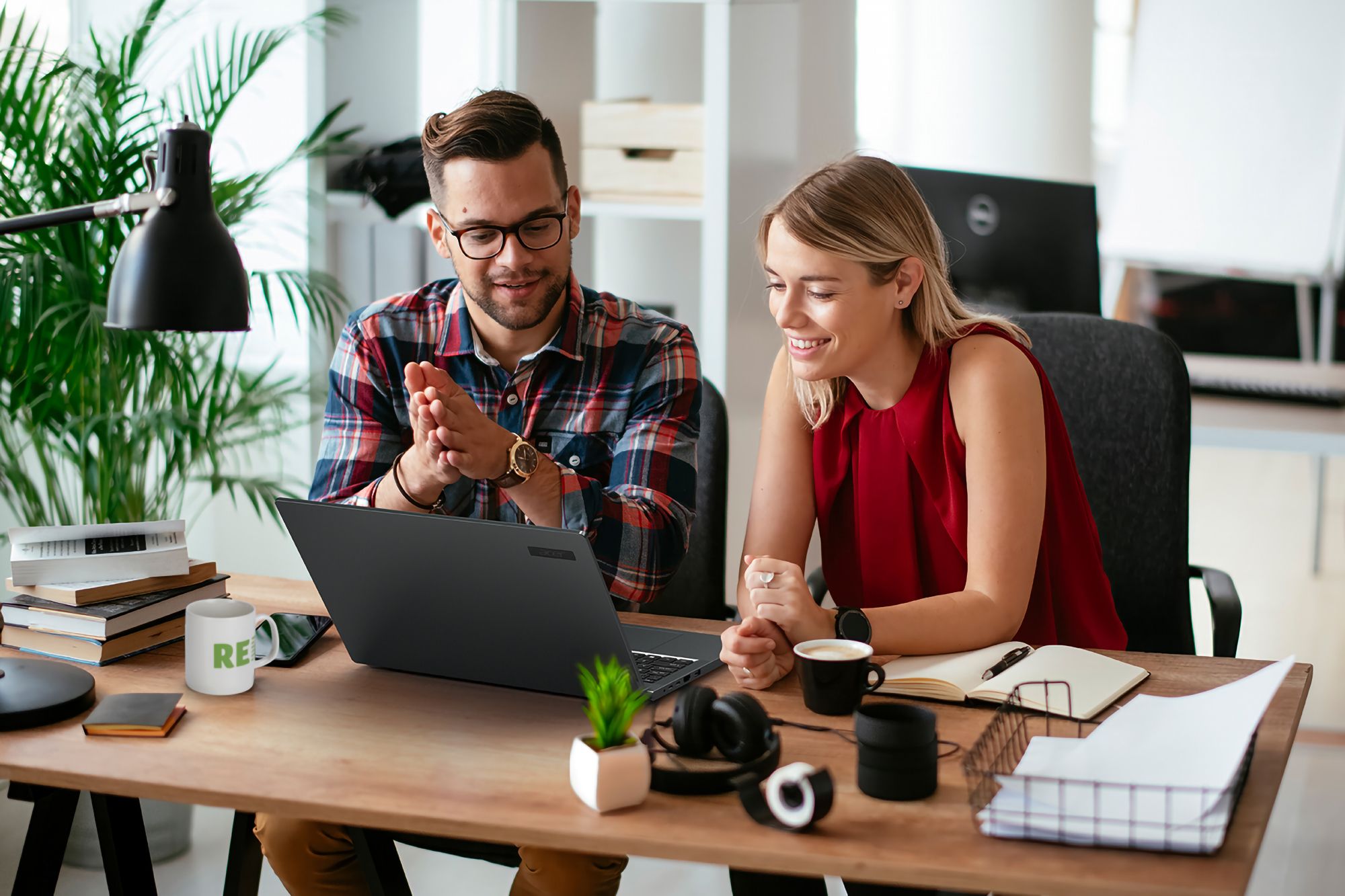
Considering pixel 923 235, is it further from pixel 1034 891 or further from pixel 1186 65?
pixel 1186 65

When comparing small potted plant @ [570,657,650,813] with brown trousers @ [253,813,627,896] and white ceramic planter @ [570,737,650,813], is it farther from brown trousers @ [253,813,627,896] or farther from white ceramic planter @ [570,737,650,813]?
brown trousers @ [253,813,627,896]

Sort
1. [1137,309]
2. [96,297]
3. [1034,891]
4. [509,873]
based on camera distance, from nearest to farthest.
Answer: [1034,891] → [96,297] → [509,873] → [1137,309]

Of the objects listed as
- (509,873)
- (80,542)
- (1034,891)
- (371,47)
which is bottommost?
(509,873)

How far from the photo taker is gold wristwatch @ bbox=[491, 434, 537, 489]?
1.54m

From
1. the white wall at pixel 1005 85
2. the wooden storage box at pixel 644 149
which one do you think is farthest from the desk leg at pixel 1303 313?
the wooden storage box at pixel 644 149

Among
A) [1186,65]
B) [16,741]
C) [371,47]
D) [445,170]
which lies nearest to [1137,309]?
[1186,65]

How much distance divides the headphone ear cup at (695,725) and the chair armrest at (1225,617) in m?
0.93

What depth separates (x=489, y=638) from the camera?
4.34ft

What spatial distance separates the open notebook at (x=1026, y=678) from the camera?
129 cm

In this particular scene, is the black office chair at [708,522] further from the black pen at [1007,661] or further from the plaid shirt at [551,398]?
the black pen at [1007,661]

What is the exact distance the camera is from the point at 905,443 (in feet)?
5.74

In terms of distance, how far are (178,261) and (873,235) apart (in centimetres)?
84

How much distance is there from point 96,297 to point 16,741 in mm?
1218

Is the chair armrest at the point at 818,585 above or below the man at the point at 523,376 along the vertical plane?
below
